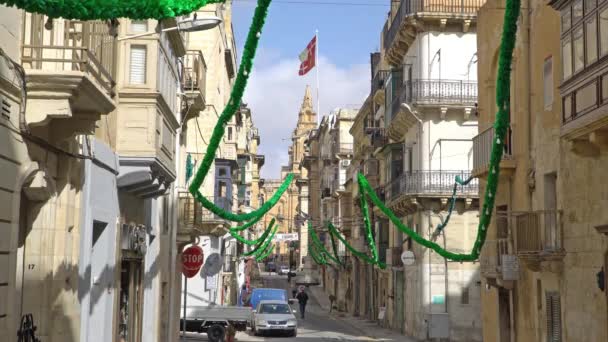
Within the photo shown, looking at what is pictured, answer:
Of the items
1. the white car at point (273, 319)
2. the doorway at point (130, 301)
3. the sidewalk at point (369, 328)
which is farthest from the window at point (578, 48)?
the white car at point (273, 319)

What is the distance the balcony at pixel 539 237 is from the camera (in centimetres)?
1830

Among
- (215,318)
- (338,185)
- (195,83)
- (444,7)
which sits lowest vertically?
(215,318)

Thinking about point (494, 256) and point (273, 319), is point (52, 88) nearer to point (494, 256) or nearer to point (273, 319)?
point (494, 256)

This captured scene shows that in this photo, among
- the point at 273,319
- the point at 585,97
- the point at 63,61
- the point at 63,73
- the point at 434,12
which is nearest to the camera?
the point at 63,73

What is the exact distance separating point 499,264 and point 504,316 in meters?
1.89

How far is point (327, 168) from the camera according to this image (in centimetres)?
8319

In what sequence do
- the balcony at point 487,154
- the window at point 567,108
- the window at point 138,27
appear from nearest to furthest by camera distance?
the window at point 567,108
the window at point 138,27
the balcony at point 487,154

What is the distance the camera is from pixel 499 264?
22828 mm

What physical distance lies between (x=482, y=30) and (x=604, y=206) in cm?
1040

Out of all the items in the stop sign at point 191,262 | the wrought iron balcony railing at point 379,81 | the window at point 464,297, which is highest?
the wrought iron balcony railing at point 379,81

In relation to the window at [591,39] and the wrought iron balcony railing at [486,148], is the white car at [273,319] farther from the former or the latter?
the window at [591,39]

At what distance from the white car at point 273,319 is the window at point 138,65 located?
2185 centimetres

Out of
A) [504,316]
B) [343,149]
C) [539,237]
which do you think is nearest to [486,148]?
[504,316]

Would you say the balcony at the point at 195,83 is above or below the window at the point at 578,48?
above
